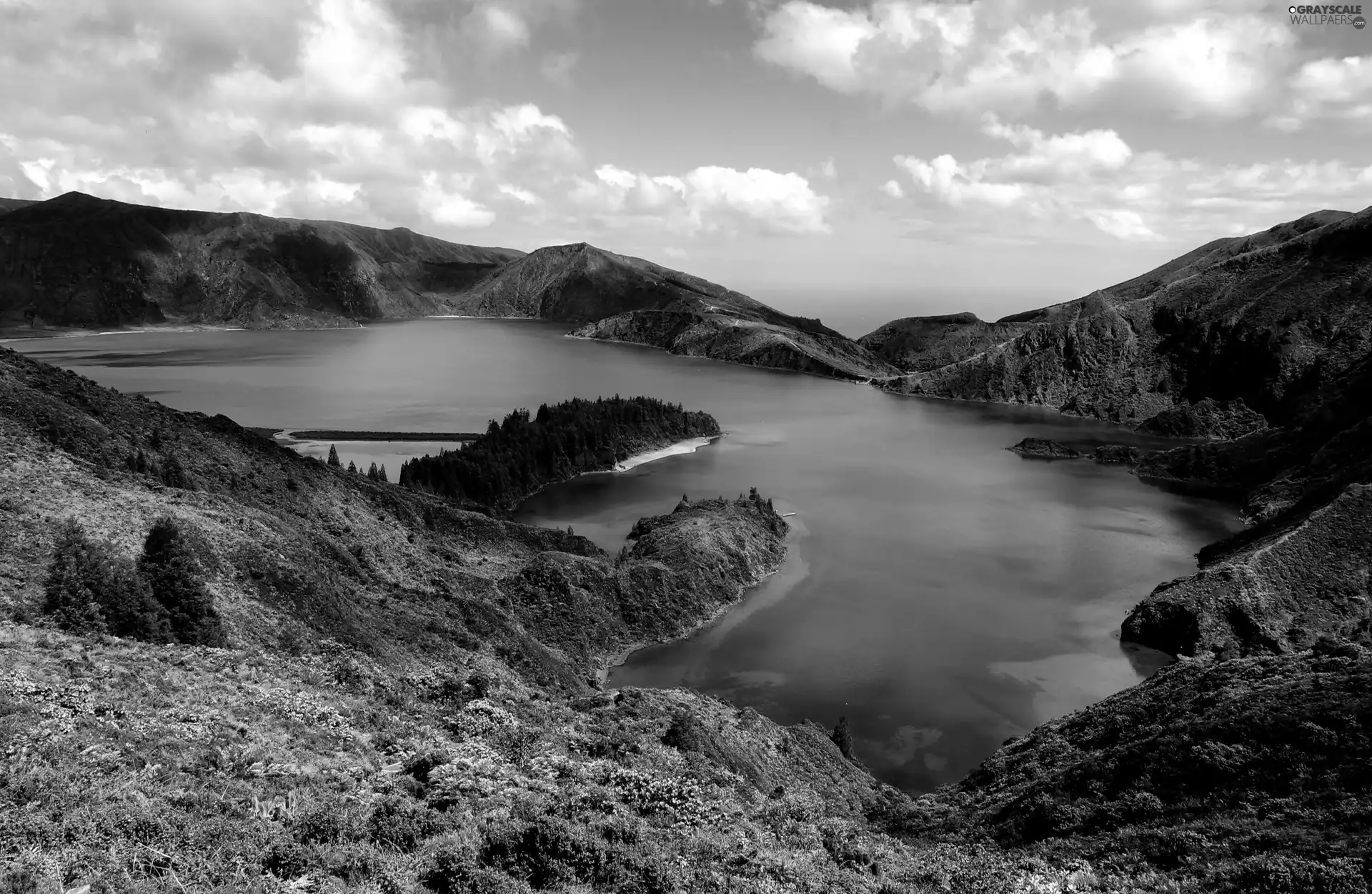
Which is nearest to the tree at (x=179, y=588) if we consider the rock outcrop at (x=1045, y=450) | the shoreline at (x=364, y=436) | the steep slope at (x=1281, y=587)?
the steep slope at (x=1281, y=587)

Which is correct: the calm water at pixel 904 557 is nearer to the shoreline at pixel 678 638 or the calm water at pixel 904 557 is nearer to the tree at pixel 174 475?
the shoreline at pixel 678 638

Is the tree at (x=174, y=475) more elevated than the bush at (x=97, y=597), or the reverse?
the tree at (x=174, y=475)

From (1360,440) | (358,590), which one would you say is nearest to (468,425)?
(358,590)

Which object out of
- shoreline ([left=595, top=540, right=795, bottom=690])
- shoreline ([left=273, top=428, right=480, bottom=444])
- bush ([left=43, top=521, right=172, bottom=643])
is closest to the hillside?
bush ([left=43, top=521, right=172, bottom=643])

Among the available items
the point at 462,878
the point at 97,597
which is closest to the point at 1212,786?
the point at 462,878

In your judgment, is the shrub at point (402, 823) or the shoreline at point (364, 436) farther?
the shoreline at point (364, 436)

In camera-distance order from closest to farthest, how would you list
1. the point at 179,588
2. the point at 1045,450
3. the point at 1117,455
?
the point at 179,588 → the point at 1117,455 → the point at 1045,450

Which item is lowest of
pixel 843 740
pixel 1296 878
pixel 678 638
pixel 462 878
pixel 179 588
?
pixel 678 638

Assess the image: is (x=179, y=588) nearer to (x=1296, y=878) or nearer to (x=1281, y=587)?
(x=1296, y=878)
